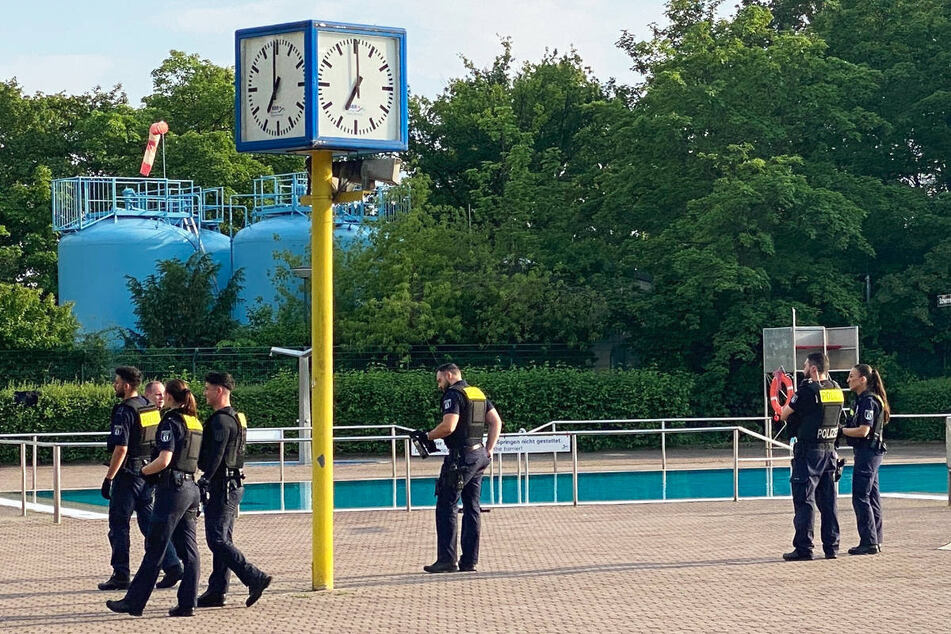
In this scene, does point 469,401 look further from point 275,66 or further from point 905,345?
point 905,345

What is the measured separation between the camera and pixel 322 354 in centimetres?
1066

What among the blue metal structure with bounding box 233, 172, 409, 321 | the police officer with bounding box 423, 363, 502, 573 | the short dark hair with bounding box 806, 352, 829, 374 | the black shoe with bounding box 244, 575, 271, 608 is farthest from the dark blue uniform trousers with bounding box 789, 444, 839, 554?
the blue metal structure with bounding box 233, 172, 409, 321

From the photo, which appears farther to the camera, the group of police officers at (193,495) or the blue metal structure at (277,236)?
the blue metal structure at (277,236)

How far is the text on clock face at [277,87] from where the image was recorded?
34.0ft

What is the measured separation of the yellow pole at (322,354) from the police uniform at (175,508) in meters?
1.07

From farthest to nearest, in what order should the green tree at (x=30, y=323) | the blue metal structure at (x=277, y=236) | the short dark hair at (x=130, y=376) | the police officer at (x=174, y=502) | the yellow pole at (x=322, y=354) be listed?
the blue metal structure at (x=277, y=236) → the green tree at (x=30, y=323) → the short dark hair at (x=130, y=376) → the yellow pole at (x=322, y=354) → the police officer at (x=174, y=502)

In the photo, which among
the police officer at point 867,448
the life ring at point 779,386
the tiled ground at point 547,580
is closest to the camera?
the tiled ground at point 547,580

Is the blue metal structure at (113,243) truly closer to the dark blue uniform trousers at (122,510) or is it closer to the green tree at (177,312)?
the green tree at (177,312)

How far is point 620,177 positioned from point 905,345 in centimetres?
930

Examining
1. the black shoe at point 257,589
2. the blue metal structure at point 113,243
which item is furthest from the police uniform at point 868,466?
the blue metal structure at point 113,243

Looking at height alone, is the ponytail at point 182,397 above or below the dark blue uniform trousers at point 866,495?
above

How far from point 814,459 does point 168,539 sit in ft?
19.4

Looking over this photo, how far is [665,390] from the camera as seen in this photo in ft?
113

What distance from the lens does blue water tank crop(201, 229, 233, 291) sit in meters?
47.7
